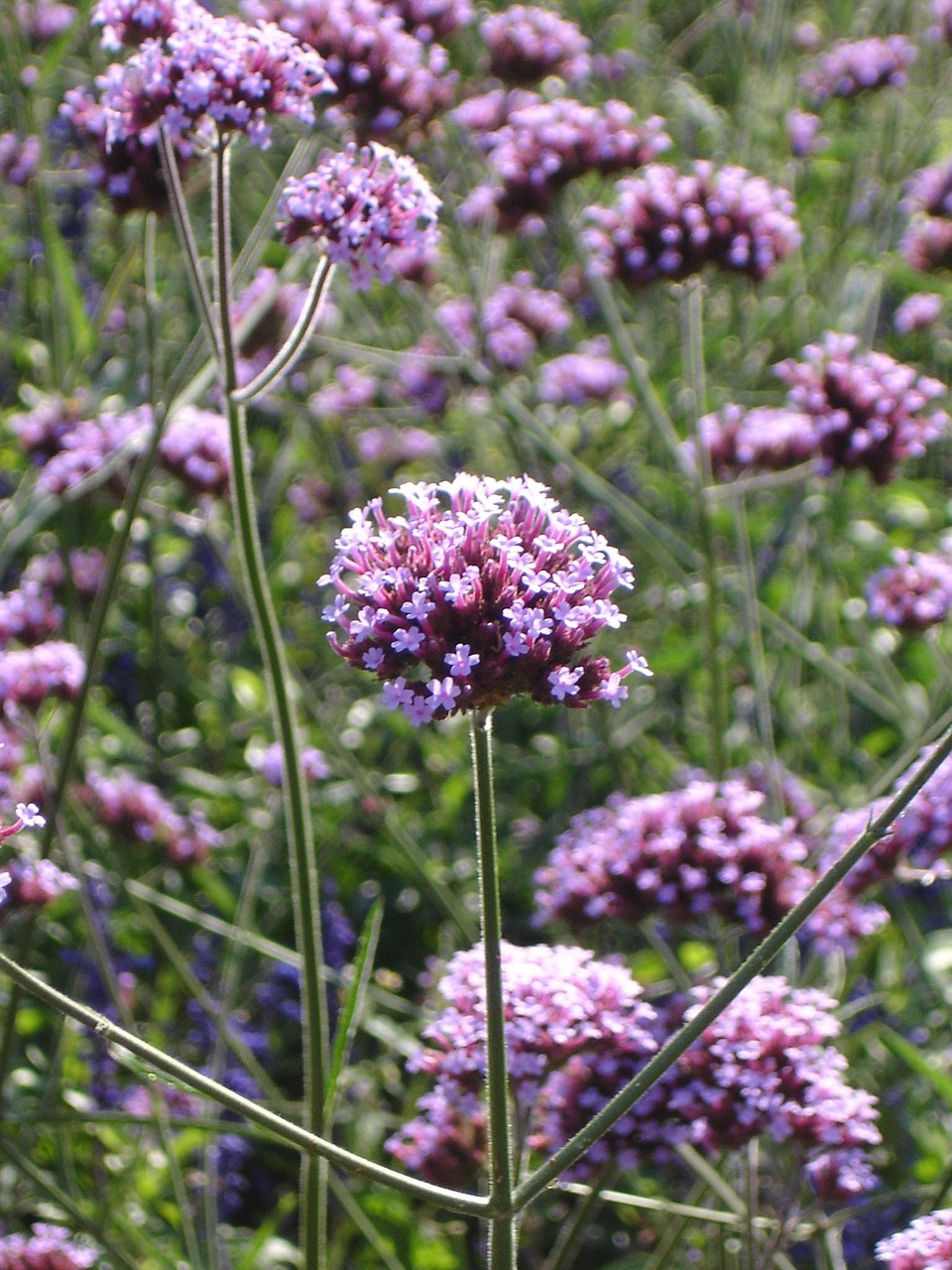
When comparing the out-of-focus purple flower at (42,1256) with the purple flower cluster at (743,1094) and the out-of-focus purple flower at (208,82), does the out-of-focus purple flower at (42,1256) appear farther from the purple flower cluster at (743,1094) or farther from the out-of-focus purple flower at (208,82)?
the out-of-focus purple flower at (208,82)

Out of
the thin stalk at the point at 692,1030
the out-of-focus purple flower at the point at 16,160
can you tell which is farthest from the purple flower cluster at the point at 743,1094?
the out-of-focus purple flower at the point at 16,160

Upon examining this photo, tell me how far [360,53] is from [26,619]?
119 centimetres

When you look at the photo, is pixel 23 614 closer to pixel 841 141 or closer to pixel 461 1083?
pixel 461 1083

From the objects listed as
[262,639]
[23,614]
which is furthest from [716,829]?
[23,614]

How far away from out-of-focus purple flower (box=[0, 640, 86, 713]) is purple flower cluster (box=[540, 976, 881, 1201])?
1118 mm

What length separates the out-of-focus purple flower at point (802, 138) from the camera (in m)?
4.70

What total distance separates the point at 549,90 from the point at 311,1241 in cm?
431

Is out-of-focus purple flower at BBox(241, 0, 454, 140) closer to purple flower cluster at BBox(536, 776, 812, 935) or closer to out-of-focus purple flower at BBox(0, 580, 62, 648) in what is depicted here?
out-of-focus purple flower at BBox(0, 580, 62, 648)

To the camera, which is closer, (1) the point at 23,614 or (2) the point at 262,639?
(2) the point at 262,639

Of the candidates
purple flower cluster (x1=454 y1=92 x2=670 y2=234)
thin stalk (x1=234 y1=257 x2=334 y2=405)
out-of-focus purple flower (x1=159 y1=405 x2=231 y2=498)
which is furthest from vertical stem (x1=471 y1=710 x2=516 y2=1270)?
purple flower cluster (x1=454 y1=92 x2=670 y2=234)

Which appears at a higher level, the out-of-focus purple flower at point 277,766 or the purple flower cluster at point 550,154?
the purple flower cluster at point 550,154

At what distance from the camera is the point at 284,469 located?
4309mm

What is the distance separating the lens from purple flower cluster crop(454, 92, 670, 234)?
2.99 m

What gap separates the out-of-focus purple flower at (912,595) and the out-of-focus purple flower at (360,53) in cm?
120
